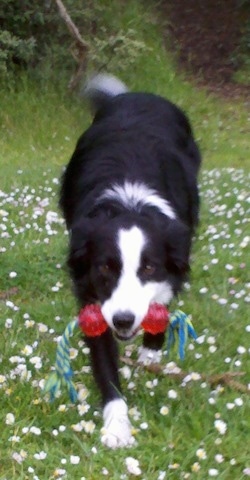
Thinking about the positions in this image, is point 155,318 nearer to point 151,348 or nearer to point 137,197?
point 151,348

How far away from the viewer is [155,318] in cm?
354

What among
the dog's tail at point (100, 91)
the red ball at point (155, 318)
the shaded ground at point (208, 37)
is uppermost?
the red ball at point (155, 318)

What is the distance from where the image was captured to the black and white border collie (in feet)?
10.3

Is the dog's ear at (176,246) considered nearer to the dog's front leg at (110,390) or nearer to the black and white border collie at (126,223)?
the black and white border collie at (126,223)

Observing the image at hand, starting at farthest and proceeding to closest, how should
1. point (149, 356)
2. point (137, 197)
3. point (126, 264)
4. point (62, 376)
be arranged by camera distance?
point (149, 356)
point (137, 197)
point (62, 376)
point (126, 264)

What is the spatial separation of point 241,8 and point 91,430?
481 inches

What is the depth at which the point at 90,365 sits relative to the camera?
370cm

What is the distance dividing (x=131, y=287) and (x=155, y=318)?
522mm

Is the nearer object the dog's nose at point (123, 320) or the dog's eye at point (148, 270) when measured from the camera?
the dog's nose at point (123, 320)

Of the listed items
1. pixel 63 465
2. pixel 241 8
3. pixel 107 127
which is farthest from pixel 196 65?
pixel 63 465

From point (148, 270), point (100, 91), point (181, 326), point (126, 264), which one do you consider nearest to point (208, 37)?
point (100, 91)

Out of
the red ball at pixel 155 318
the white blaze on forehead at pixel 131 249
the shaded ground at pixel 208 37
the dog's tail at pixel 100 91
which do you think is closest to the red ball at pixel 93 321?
the red ball at pixel 155 318

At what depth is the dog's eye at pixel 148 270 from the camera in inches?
125

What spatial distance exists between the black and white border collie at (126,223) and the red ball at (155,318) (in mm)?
49
